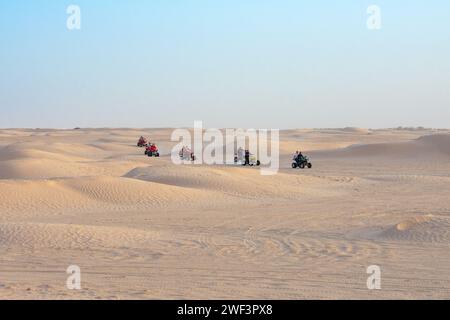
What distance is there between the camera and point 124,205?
22.5 m

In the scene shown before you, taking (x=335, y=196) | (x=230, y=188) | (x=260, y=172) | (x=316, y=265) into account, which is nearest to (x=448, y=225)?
(x=316, y=265)

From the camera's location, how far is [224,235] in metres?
15.9

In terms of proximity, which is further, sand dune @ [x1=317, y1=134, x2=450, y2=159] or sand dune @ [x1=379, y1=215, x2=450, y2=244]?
sand dune @ [x1=317, y1=134, x2=450, y2=159]

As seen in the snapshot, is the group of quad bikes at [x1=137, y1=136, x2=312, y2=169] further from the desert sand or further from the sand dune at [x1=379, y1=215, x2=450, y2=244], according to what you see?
the sand dune at [x1=379, y1=215, x2=450, y2=244]

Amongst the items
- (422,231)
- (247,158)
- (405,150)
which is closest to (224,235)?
(422,231)

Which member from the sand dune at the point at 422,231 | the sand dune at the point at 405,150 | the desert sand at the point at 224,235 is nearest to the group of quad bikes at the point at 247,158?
the desert sand at the point at 224,235

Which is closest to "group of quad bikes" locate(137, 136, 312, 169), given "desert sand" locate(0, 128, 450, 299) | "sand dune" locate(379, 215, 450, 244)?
"desert sand" locate(0, 128, 450, 299)

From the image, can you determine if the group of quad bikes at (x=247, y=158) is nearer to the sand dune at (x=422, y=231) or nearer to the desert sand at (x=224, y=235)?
the desert sand at (x=224, y=235)

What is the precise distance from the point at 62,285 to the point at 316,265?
13.5 ft

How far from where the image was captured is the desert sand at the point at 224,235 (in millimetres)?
10430

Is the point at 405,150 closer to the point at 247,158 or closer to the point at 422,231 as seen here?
the point at 247,158

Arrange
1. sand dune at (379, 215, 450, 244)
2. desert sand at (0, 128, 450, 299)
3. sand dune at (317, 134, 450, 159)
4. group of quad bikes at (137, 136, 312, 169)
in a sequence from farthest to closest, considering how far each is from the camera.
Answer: sand dune at (317, 134, 450, 159), group of quad bikes at (137, 136, 312, 169), sand dune at (379, 215, 450, 244), desert sand at (0, 128, 450, 299)

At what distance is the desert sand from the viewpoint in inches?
411
